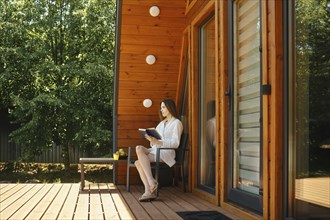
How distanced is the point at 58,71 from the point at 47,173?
9.62 ft

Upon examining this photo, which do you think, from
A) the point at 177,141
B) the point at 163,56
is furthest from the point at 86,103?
the point at 177,141

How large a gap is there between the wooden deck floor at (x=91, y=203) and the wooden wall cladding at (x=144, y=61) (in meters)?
0.89

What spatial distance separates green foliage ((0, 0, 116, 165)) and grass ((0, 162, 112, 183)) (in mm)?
622

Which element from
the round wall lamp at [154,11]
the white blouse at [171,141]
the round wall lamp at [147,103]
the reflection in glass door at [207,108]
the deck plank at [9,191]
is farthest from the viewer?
the round wall lamp at [147,103]

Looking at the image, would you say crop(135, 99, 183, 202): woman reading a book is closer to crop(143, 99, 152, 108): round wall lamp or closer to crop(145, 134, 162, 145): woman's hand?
crop(145, 134, 162, 145): woman's hand

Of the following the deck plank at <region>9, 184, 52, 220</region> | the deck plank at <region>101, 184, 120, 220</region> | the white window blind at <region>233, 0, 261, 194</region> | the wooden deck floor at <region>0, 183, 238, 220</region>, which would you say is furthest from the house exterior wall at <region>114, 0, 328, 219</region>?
the deck plank at <region>9, 184, 52, 220</region>

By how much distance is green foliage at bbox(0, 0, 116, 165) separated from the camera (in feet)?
43.8

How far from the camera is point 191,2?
18.9ft

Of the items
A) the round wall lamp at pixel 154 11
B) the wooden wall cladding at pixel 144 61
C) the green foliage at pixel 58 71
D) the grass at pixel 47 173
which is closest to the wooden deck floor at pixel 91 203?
the wooden wall cladding at pixel 144 61

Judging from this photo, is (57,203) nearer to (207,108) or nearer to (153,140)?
(153,140)

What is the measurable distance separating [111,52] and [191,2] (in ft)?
28.9

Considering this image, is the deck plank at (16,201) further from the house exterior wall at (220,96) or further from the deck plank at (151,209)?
the house exterior wall at (220,96)

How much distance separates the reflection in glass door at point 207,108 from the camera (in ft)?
16.5

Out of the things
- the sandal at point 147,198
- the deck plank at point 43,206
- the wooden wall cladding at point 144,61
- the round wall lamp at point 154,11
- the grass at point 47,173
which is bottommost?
the grass at point 47,173
